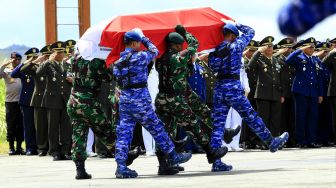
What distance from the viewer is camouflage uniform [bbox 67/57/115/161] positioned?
9906 mm

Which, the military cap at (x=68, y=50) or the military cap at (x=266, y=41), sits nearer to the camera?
the military cap at (x=68, y=50)

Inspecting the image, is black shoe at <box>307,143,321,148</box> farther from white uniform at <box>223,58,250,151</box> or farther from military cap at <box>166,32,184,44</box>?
military cap at <box>166,32,184,44</box>

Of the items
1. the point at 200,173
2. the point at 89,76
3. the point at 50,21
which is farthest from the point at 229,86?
the point at 50,21

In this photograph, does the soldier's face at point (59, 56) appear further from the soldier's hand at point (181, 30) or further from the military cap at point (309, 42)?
the soldier's hand at point (181, 30)

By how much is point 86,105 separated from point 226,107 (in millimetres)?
1784

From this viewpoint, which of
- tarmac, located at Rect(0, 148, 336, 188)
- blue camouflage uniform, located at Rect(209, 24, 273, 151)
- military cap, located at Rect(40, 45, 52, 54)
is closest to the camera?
tarmac, located at Rect(0, 148, 336, 188)

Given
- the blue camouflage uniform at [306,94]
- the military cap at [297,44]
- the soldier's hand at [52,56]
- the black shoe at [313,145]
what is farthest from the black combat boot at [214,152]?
the black shoe at [313,145]

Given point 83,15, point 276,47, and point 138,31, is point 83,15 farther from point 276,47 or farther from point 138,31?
point 138,31

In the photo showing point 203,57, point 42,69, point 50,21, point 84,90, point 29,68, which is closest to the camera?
point 84,90

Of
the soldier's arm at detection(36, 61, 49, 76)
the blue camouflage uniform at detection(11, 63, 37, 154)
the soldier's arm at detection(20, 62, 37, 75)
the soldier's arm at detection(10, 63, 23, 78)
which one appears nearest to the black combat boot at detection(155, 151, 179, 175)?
the soldier's arm at detection(36, 61, 49, 76)

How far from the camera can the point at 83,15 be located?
19.0 m

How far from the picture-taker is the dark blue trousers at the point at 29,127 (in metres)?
17.5

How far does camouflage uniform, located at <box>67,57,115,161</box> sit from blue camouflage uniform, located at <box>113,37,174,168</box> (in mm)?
224

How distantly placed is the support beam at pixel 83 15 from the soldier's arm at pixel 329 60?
16.8 ft
